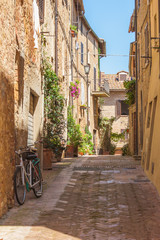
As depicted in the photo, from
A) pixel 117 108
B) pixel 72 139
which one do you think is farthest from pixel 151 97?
pixel 117 108

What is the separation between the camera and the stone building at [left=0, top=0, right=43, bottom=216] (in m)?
5.47

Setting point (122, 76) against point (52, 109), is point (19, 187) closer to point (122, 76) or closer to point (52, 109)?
point (52, 109)

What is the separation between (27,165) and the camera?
6734 mm

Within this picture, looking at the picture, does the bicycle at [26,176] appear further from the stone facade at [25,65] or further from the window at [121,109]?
the window at [121,109]

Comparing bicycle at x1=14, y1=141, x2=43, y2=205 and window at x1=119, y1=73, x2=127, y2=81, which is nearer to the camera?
bicycle at x1=14, y1=141, x2=43, y2=205

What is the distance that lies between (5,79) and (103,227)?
2.47 metres

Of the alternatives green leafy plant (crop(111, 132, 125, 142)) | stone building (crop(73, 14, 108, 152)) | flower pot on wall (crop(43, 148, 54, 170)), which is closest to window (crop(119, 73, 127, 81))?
stone building (crop(73, 14, 108, 152))

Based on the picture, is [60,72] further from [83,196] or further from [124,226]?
[124,226]

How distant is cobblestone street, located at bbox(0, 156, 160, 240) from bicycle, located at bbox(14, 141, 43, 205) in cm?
18

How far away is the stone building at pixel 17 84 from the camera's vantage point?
5.47 meters

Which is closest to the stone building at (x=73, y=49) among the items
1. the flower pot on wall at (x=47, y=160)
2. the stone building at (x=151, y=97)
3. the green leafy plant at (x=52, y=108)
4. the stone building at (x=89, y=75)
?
the stone building at (x=89, y=75)

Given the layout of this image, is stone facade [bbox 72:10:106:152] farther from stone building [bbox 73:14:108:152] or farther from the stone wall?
the stone wall

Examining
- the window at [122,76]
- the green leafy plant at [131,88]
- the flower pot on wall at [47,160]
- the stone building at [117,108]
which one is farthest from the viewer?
the window at [122,76]

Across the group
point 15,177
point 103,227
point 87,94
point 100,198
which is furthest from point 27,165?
point 87,94
